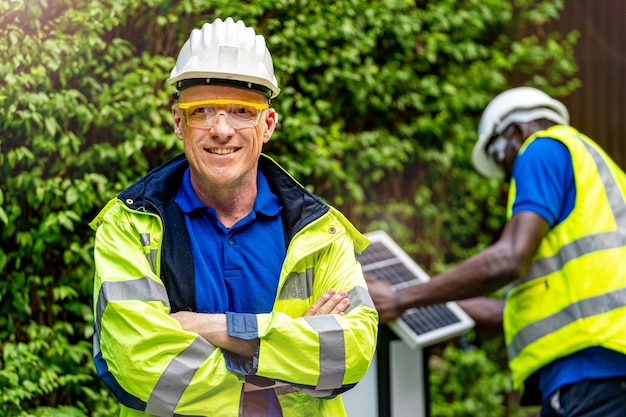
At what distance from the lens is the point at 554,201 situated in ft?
12.2

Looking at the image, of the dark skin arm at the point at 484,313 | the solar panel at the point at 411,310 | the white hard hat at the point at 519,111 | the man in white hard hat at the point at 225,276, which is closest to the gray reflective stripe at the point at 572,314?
the solar panel at the point at 411,310

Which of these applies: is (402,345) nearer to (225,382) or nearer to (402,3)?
(225,382)

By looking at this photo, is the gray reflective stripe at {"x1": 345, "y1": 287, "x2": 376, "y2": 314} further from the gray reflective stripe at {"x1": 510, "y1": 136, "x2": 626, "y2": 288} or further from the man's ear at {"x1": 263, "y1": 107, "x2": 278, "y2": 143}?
the gray reflective stripe at {"x1": 510, "y1": 136, "x2": 626, "y2": 288}

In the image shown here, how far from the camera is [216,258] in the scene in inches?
103

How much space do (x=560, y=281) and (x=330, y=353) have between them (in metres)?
1.60

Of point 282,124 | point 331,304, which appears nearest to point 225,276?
point 331,304

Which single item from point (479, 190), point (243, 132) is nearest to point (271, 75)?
point (243, 132)

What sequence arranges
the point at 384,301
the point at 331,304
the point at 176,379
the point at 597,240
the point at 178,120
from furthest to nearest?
the point at 384,301 → the point at 597,240 → the point at 178,120 → the point at 331,304 → the point at 176,379

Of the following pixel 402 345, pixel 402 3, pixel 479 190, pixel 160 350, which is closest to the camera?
A: pixel 160 350

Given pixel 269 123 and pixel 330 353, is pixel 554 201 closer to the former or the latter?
pixel 269 123

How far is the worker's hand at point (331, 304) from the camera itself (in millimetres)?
2590

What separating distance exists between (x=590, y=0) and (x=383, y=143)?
2526mm

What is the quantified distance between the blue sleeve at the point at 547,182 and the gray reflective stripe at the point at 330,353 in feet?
4.90

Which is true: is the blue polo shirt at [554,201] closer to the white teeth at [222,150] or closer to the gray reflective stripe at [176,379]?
the white teeth at [222,150]
